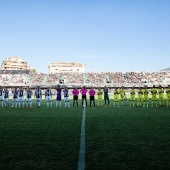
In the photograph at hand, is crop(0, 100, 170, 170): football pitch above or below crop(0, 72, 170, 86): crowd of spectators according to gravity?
below

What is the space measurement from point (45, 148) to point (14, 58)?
148440 millimetres

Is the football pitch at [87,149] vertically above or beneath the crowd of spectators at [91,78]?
beneath

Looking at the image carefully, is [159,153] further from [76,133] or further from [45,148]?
[76,133]

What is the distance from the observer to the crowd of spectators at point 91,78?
57.6 metres

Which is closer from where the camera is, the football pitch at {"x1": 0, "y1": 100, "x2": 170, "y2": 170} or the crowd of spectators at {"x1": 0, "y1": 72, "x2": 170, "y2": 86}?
the football pitch at {"x1": 0, "y1": 100, "x2": 170, "y2": 170}

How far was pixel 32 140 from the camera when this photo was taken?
23.7 feet

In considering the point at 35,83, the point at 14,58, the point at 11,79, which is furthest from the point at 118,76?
the point at 14,58

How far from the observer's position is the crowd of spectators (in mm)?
57556

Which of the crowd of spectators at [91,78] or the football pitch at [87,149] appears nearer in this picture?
the football pitch at [87,149]

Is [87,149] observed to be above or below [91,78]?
below

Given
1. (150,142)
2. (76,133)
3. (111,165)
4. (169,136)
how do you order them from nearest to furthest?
(111,165) < (150,142) < (169,136) < (76,133)

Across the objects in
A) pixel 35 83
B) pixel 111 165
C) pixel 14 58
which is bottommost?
pixel 111 165

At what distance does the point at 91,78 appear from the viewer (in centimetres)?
6103

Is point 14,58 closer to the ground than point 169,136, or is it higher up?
higher up
